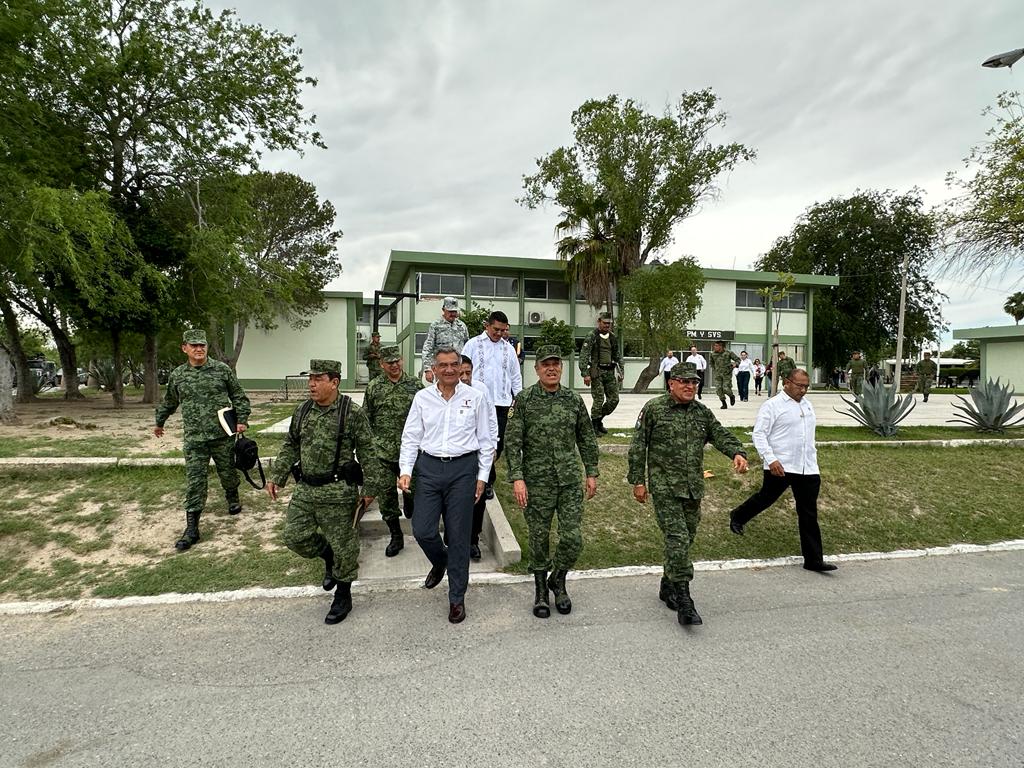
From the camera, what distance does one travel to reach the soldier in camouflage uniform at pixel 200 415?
209 inches

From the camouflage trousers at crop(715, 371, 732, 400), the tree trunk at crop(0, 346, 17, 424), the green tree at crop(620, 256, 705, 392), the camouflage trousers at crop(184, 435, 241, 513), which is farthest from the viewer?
the green tree at crop(620, 256, 705, 392)

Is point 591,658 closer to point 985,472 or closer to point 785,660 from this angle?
point 785,660

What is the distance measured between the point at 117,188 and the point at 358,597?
17.2m

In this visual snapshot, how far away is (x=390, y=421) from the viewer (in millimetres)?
5148

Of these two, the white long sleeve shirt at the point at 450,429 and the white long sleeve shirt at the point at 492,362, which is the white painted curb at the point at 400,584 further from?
the white long sleeve shirt at the point at 492,362

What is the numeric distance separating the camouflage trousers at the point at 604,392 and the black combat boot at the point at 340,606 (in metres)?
5.10

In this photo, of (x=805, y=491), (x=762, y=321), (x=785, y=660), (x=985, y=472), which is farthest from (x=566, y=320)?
(x=785, y=660)

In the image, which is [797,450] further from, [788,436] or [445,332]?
[445,332]

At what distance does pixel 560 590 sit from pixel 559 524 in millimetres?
508

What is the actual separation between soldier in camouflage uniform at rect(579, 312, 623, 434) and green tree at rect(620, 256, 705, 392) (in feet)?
55.8

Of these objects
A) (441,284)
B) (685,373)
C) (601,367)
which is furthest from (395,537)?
(441,284)

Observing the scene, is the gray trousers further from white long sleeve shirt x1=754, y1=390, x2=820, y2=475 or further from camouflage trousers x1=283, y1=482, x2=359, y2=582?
white long sleeve shirt x1=754, y1=390, x2=820, y2=475

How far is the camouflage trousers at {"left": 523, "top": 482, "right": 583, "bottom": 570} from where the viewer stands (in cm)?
392

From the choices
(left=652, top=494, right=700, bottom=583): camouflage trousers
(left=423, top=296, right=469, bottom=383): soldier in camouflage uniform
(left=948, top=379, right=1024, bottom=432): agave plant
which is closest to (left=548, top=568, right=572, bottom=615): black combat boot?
(left=652, top=494, right=700, bottom=583): camouflage trousers
